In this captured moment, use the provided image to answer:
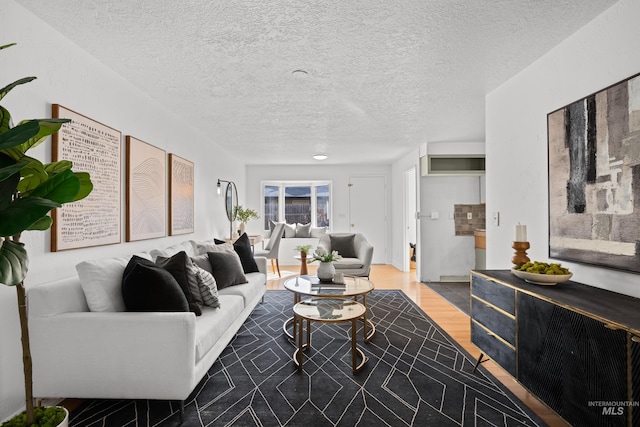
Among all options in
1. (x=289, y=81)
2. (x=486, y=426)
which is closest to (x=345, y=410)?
(x=486, y=426)

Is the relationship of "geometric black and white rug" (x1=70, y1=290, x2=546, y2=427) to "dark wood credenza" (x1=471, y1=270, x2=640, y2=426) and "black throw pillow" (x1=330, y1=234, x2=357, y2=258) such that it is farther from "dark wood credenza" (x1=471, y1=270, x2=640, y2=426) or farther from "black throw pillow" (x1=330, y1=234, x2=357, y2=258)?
"black throw pillow" (x1=330, y1=234, x2=357, y2=258)

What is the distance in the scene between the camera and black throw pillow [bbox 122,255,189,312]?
2021 mm

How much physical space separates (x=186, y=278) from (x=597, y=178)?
282 centimetres

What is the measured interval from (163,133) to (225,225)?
238cm

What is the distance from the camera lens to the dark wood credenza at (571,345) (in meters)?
1.31

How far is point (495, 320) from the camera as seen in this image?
7.25 feet

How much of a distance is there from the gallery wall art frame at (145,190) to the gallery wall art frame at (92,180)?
108 millimetres

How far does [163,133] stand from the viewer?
3.50 meters

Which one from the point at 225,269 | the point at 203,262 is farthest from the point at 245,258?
the point at 203,262

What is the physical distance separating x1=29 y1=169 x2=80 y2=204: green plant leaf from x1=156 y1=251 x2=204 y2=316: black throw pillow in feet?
4.42

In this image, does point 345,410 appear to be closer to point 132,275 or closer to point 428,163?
point 132,275

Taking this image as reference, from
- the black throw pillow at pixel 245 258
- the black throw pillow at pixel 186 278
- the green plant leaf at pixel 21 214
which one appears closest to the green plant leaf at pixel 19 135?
the green plant leaf at pixel 21 214

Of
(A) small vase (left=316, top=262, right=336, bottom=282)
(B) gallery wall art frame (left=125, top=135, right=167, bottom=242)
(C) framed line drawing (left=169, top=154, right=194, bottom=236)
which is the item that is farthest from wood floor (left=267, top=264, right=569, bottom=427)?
(B) gallery wall art frame (left=125, top=135, right=167, bottom=242)

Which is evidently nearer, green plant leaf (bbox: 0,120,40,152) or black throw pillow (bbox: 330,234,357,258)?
green plant leaf (bbox: 0,120,40,152)
